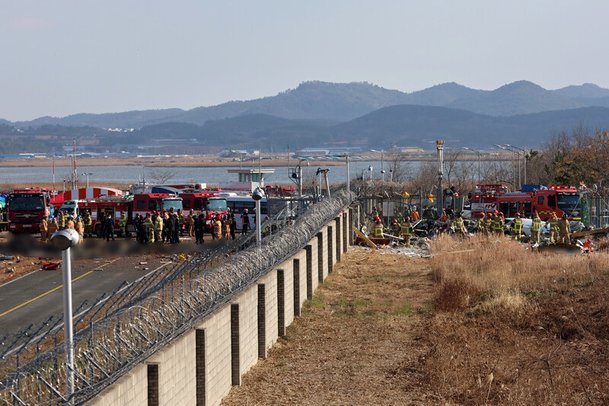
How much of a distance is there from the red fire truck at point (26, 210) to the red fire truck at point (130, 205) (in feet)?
5.70

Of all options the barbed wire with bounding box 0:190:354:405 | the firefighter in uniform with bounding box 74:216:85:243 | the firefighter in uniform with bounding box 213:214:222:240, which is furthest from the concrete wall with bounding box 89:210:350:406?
the firefighter in uniform with bounding box 213:214:222:240

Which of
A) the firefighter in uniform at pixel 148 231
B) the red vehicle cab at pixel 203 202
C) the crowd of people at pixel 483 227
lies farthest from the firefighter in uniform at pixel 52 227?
the crowd of people at pixel 483 227

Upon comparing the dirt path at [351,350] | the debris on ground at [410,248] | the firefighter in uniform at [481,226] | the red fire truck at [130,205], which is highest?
the red fire truck at [130,205]

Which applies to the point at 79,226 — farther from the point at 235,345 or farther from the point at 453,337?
the point at 235,345

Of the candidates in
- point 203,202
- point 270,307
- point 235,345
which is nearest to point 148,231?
point 203,202

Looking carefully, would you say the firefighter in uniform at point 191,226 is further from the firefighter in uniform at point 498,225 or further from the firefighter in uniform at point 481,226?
the firefighter in uniform at point 498,225

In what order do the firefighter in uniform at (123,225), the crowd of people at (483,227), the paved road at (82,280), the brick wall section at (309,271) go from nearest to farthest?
1. the paved road at (82,280)
2. the brick wall section at (309,271)
3. the crowd of people at (483,227)
4. the firefighter in uniform at (123,225)

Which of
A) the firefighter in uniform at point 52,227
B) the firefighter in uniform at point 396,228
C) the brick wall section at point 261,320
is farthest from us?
the firefighter in uniform at point 396,228

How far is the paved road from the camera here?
2744 cm

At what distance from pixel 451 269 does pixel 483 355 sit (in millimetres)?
12621

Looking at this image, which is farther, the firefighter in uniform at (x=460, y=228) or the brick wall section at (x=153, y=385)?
the firefighter in uniform at (x=460, y=228)

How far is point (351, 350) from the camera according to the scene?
76.1 ft

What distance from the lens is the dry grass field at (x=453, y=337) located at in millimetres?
18750

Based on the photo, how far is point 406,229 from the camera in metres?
46.9
